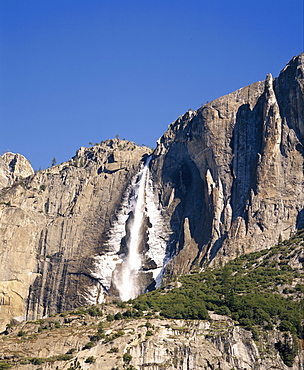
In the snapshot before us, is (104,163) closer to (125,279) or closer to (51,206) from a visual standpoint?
(51,206)

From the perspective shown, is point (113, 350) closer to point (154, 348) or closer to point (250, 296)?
point (154, 348)

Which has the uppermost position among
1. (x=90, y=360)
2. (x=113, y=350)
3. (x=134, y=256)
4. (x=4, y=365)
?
(x=134, y=256)

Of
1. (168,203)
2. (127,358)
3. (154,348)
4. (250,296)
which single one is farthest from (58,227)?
(127,358)

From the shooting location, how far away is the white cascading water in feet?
417

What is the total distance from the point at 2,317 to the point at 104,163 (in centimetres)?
3019

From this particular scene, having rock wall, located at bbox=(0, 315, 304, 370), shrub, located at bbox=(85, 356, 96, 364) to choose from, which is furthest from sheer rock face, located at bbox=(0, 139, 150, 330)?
shrub, located at bbox=(85, 356, 96, 364)

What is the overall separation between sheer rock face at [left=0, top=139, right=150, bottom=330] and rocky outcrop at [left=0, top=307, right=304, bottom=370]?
35.7 metres

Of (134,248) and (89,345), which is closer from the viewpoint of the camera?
(89,345)

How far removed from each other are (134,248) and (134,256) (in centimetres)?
Answer: 132

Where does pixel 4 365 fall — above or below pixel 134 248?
below

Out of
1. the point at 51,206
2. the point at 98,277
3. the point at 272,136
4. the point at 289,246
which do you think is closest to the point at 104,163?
the point at 51,206

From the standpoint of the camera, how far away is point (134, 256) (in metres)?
131

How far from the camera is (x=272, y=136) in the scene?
11925cm

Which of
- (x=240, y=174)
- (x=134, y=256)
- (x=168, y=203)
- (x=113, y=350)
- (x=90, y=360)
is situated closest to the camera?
(x=90, y=360)
